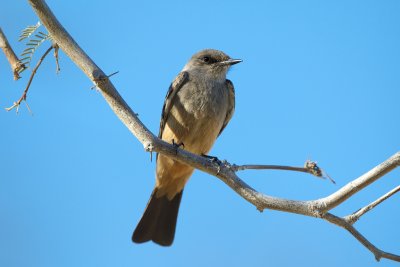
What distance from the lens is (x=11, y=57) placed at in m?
3.88

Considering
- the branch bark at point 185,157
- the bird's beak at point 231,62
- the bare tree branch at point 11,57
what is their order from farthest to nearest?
the bird's beak at point 231,62 → the bare tree branch at point 11,57 → the branch bark at point 185,157

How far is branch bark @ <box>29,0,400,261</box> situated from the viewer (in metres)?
3.31

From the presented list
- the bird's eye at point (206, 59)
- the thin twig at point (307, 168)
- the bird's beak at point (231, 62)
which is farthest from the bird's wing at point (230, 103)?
the thin twig at point (307, 168)

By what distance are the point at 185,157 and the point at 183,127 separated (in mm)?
2282

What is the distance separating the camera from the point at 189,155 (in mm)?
4027

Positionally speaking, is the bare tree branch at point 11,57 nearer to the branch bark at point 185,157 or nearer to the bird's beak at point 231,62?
the branch bark at point 185,157

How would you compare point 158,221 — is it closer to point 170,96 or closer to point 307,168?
point 170,96

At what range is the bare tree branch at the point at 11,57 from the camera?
379cm

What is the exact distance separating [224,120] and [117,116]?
10.7 feet

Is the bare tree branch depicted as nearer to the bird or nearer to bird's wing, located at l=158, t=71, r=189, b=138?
the bird

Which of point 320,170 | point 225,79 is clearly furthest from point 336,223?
point 225,79

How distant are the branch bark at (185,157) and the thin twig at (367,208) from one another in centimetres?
4

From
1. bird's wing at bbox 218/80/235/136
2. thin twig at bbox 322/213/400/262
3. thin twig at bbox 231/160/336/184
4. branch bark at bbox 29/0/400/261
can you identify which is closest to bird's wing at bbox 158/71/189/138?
bird's wing at bbox 218/80/235/136

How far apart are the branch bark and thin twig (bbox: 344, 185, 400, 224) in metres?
0.04
